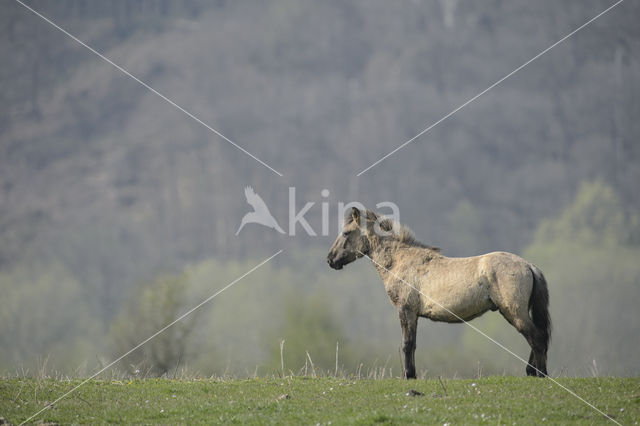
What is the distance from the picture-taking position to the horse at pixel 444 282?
15.4 m

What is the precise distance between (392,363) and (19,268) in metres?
77.1

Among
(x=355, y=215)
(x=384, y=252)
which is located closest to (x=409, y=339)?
(x=384, y=252)

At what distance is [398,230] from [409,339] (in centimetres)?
313

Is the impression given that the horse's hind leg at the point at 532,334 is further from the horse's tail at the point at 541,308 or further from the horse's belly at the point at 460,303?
the horse's belly at the point at 460,303

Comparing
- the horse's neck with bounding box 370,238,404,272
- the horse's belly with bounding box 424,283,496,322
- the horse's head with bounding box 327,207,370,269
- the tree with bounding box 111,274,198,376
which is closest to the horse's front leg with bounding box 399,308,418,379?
the horse's belly with bounding box 424,283,496,322

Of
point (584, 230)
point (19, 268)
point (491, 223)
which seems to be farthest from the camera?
point (491, 223)

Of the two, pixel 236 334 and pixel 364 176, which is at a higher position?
pixel 364 176

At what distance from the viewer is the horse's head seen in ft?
61.8

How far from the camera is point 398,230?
60.0ft

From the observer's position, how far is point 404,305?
16.8 metres

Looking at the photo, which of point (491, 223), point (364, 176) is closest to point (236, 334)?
point (491, 223)

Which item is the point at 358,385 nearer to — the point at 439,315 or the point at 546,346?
the point at 439,315

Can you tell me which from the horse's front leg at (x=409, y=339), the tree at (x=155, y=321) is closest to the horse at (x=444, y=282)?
the horse's front leg at (x=409, y=339)

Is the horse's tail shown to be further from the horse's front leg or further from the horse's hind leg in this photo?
the horse's front leg
